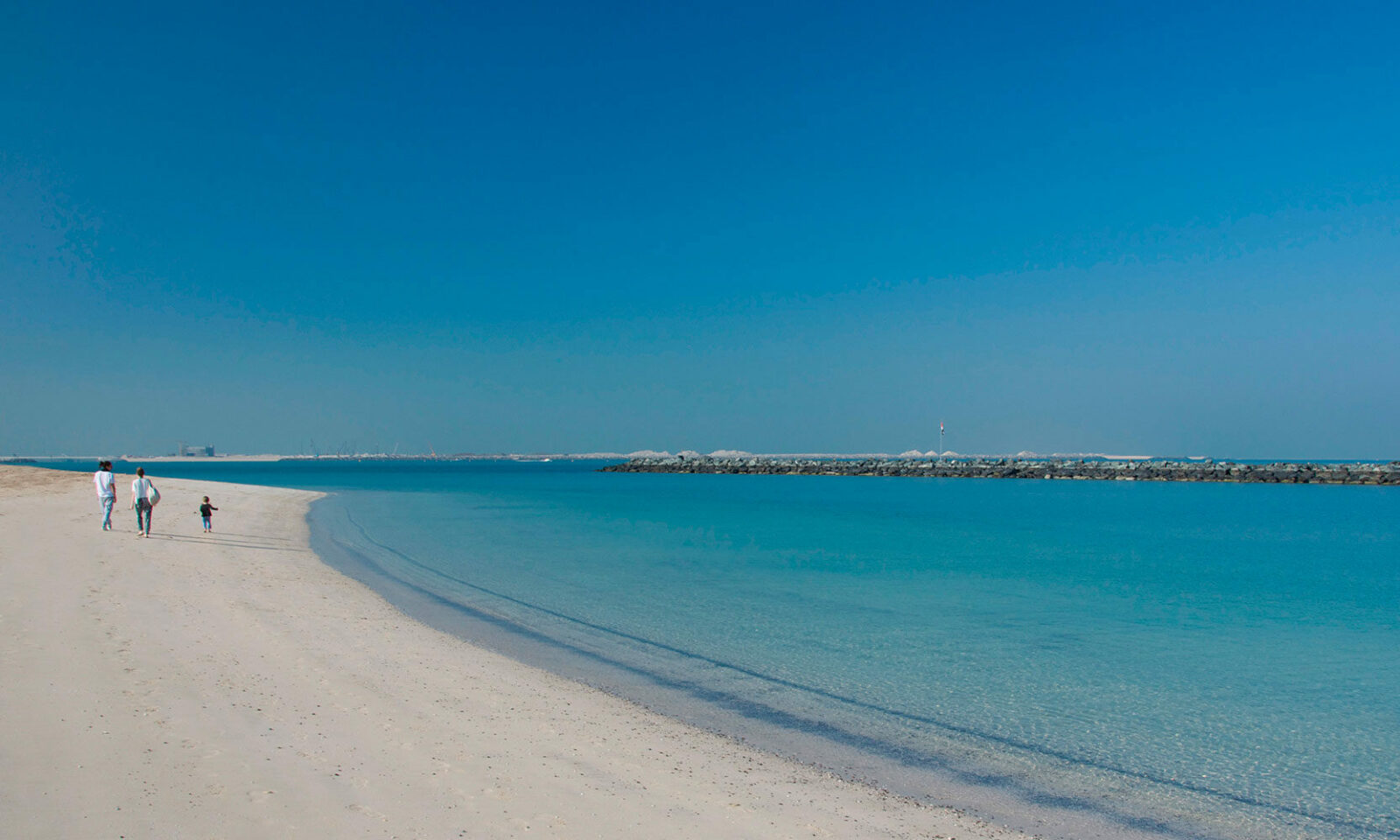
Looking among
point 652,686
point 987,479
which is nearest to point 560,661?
point 652,686

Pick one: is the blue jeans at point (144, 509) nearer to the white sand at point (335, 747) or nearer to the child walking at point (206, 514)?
the child walking at point (206, 514)

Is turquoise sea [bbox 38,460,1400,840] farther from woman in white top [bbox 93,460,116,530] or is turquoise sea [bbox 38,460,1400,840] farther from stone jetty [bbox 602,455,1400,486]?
stone jetty [bbox 602,455,1400,486]

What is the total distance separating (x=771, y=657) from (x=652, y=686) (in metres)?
1.80

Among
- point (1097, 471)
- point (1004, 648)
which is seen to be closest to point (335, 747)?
point (1004, 648)

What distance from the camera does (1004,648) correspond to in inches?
385

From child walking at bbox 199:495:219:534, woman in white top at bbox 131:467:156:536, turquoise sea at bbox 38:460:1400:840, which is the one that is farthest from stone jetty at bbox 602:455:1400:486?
woman in white top at bbox 131:467:156:536

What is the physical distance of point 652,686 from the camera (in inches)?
317

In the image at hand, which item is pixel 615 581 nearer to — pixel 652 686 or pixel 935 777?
pixel 652 686

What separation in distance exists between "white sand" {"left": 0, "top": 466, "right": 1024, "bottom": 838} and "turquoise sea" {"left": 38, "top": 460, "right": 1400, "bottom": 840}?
0.89 metres

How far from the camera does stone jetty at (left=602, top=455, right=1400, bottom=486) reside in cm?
6050

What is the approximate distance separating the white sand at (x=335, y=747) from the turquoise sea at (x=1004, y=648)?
0.89m

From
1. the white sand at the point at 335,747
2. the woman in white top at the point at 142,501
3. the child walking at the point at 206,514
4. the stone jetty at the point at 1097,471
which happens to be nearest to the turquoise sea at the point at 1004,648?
the white sand at the point at 335,747

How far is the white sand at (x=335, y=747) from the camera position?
14.1ft

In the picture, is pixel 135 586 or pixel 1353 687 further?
pixel 135 586
